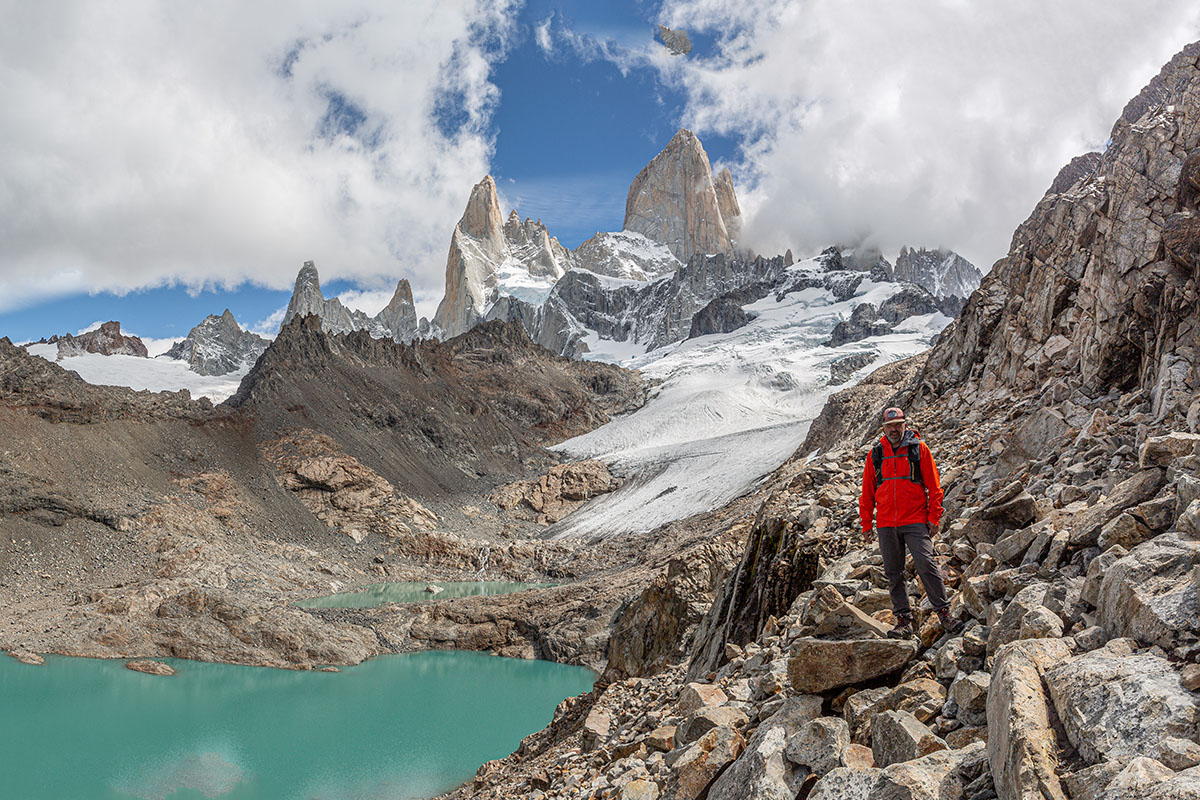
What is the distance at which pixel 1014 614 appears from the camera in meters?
4.57

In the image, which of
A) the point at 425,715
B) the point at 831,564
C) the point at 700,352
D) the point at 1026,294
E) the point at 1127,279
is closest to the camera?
the point at 831,564

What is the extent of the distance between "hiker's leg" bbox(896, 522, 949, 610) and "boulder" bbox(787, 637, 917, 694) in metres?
0.49

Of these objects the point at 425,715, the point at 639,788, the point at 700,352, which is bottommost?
the point at 425,715

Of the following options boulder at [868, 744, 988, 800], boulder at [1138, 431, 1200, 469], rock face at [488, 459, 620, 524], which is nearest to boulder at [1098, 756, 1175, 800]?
boulder at [868, 744, 988, 800]

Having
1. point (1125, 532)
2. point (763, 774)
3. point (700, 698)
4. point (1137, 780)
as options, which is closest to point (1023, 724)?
point (1137, 780)

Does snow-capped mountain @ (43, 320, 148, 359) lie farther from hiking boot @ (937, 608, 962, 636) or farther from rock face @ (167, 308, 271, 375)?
hiking boot @ (937, 608, 962, 636)

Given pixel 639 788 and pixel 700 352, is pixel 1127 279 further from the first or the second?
pixel 700 352

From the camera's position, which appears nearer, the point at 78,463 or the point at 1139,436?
the point at 1139,436

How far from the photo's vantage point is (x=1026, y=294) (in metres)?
16.9

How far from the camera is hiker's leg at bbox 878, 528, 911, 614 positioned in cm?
575

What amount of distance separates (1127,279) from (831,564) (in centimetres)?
730

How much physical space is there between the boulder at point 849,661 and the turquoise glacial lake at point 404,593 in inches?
1473

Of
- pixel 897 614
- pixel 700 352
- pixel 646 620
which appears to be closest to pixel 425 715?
pixel 646 620

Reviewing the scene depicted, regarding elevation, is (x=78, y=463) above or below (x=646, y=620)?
above
